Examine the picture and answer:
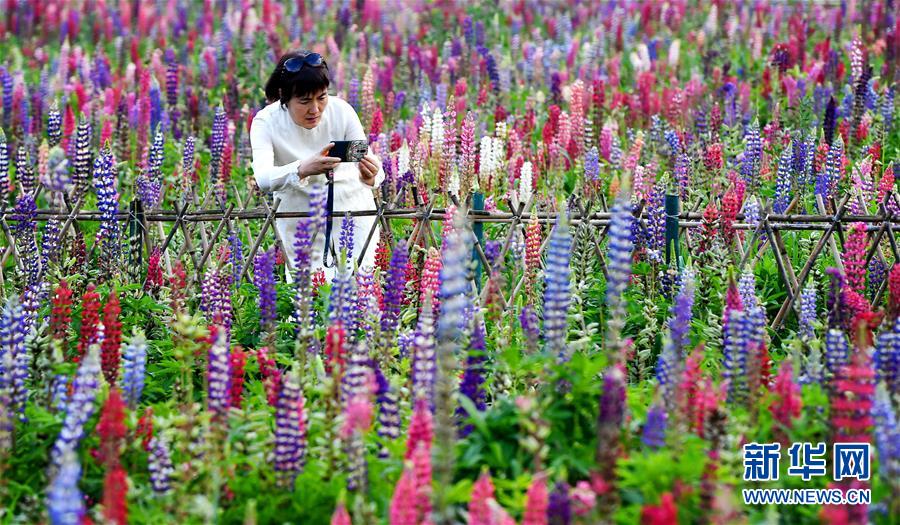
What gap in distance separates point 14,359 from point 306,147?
8.25 feet

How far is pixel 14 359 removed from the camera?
4617 mm

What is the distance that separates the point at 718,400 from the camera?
411cm

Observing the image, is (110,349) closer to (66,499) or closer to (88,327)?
(88,327)

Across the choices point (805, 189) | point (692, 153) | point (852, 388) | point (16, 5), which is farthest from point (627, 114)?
point (16, 5)

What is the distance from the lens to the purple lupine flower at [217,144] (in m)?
9.44

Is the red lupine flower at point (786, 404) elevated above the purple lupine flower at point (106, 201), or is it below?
below

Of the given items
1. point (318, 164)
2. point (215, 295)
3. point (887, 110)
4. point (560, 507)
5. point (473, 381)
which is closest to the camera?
point (560, 507)

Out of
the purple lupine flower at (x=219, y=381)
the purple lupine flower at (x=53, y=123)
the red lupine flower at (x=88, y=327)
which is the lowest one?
the purple lupine flower at (x=219, y=381)

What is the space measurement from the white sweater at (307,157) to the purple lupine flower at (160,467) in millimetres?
2668

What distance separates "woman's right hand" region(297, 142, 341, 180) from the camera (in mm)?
6156

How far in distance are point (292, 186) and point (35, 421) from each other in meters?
2.47

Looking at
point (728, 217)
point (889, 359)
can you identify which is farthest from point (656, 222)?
point (889, 359)

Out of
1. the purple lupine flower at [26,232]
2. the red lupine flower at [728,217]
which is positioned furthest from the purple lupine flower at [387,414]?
the purple lupine flower at [26,232]

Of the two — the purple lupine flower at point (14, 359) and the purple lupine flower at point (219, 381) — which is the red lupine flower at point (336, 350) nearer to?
the purple lupine flower at point (219, 381)
